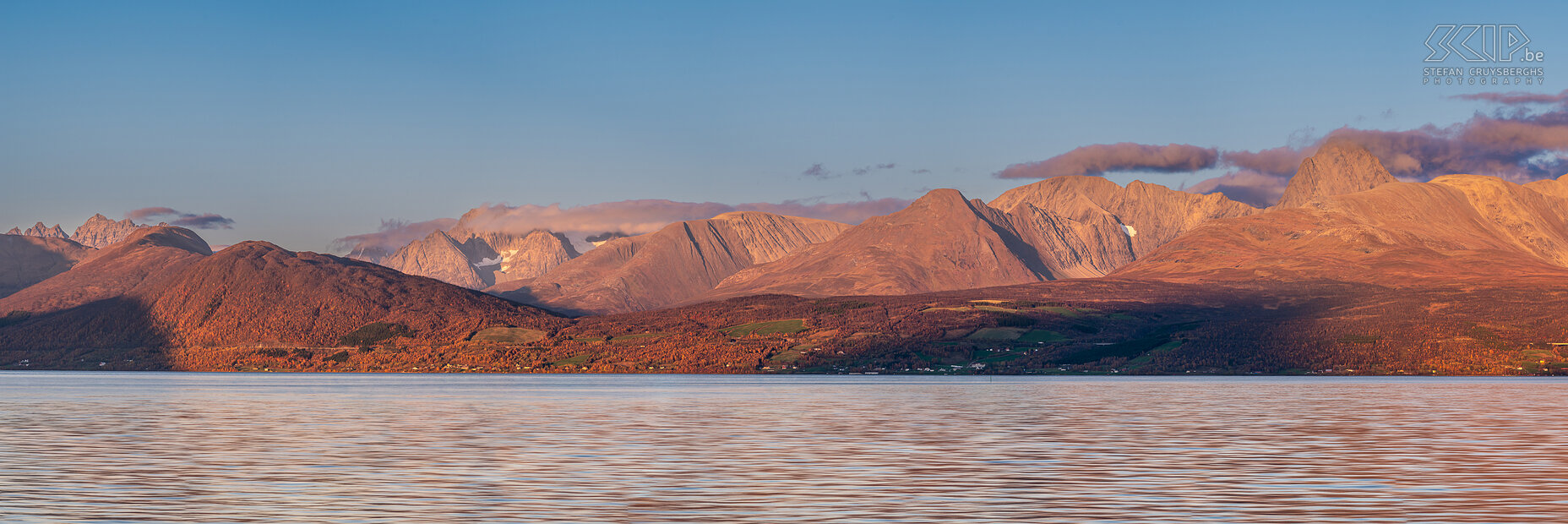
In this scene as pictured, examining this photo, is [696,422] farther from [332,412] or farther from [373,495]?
[373,495]

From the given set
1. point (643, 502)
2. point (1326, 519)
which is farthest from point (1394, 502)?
point (643, 502)

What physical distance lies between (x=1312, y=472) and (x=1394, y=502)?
941 centimetres

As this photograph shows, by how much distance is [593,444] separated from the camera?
195 feet

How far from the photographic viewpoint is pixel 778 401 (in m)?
120

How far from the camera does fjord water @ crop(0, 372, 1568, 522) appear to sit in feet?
111

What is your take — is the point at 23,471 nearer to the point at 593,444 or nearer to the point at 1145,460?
the point at 593,444

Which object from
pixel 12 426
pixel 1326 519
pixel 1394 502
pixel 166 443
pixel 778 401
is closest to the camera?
pixel 1326 519

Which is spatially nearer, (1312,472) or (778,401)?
(1312,472)

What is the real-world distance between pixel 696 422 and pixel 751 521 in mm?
49014

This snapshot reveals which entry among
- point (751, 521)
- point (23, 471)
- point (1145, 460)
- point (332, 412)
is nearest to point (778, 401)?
point (332, 412)

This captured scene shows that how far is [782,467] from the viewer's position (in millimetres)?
46469

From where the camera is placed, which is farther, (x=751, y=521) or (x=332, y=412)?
(x=332, y=412)

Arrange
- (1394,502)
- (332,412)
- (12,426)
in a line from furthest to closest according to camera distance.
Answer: (332,412) → (12,426) → (1394,502)

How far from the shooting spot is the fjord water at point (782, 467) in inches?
1326
